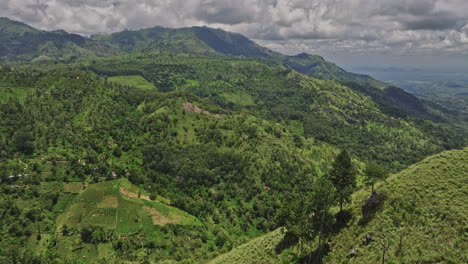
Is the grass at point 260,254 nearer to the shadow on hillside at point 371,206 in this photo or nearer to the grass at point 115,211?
the shadow on hillside at point 371,206


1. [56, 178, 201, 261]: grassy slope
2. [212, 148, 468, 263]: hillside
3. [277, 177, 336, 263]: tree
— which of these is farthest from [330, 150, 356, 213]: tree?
[56, 178, 201, 261]: grassy slope

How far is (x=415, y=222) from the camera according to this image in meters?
50.6

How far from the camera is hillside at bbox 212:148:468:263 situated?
43.8 m

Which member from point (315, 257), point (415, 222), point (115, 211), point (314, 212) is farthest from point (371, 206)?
point (115, 211)

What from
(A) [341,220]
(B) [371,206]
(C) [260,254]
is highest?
(B) [371,206]

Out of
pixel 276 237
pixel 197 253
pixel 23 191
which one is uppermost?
pixel 276 237

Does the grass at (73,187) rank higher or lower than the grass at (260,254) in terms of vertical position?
lower

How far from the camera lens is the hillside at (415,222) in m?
43.8

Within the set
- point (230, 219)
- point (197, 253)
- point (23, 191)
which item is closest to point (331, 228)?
point (197, 253)

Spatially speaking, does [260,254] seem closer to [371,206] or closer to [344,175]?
[371,206]

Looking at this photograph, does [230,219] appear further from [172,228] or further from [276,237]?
[276,237]

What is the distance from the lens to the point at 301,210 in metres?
59.2

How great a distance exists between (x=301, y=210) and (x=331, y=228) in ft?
35.0

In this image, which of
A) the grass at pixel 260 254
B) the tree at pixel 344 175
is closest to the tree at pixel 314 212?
the tree at pixel 344 175
